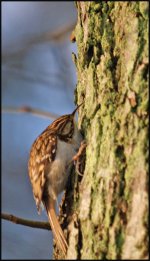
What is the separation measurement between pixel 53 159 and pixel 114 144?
0.69 metres

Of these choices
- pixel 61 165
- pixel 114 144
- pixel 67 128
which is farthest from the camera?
pixel 67 128

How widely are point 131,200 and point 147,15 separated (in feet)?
2.10

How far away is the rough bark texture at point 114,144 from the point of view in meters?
2.05

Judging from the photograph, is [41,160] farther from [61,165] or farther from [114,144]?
[114,144]

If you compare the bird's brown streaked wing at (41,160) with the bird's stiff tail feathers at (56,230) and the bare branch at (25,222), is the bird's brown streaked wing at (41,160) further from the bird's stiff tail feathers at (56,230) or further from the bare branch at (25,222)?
the bare branch at (25,222)

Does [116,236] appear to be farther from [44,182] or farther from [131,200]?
[44,182]

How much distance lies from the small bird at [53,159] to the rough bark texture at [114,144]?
0.19m

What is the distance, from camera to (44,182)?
278 cm

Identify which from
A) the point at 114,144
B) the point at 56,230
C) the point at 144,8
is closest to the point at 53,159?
the point at 56,230

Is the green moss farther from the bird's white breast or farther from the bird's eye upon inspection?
the bird's eye

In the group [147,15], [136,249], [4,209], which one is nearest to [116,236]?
[136,249]

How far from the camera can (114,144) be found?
218 centimetres

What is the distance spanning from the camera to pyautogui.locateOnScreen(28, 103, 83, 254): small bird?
8.82 feet

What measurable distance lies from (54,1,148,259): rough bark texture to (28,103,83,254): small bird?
0.64ft
